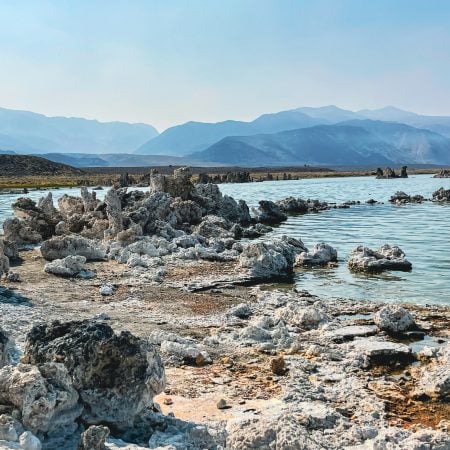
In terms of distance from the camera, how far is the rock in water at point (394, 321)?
601 inches

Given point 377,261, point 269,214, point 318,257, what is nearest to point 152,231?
point 318,257

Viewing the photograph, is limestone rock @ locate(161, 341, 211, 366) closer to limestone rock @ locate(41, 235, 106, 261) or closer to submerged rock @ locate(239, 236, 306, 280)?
submerged rock @ locate(239, 236, 306, 280)

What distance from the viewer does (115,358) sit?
880 centimetres

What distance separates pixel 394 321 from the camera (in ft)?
50.5

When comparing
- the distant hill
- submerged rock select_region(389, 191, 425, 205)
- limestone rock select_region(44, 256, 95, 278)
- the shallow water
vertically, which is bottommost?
the shallow water

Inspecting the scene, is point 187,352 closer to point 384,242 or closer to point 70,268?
point 70,268

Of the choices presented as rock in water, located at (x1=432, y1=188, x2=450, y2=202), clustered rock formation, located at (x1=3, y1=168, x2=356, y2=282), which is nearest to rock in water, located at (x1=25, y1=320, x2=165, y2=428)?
clustered rock formation, located at (x1=3, y1=168, x2=356, y2=282)

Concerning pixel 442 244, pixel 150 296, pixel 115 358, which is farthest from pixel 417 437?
pixel 442 244

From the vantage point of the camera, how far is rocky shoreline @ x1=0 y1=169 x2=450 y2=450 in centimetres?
792

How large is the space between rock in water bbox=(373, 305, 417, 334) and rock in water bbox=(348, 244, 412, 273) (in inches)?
381

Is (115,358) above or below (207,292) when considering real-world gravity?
above

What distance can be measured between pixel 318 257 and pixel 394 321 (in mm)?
A: 11941

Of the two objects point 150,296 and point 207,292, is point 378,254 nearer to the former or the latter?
point 207,292

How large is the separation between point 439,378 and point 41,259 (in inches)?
781
